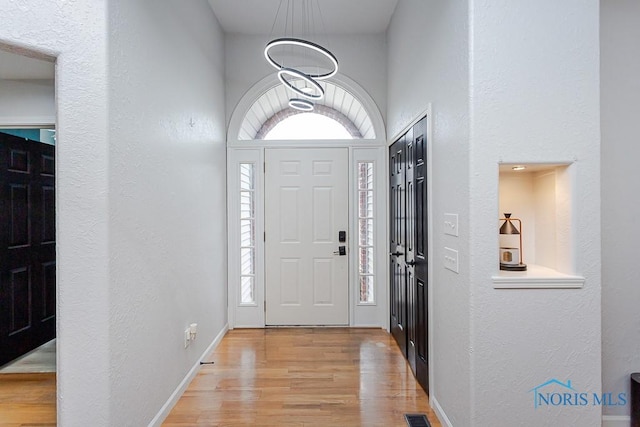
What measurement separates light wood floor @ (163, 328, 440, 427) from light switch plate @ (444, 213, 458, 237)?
1.26 m

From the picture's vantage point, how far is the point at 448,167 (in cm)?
227

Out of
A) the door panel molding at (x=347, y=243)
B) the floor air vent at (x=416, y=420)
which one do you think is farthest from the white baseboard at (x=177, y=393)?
the floor air vent at (x=416, y=420)

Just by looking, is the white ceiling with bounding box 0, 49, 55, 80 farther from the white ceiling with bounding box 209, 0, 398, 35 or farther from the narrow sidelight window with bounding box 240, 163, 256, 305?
the narrow sidelight window with bounding box 240, 163, 256, 305

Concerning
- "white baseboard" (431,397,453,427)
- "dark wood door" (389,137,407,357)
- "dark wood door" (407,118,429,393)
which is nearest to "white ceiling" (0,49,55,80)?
"dark wood door" (407,118,429,393)

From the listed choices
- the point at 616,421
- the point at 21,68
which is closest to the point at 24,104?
the point at 21,68

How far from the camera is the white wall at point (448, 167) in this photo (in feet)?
6.61

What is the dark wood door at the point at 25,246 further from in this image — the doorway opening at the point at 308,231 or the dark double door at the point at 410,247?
the dark double door at the point at 410,247

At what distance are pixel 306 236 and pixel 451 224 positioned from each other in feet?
7.72

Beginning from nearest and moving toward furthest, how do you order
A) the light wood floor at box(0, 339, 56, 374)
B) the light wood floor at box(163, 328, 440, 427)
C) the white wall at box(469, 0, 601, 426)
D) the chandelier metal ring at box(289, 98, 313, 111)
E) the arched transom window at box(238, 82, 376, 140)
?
the white wall at box(469, 0, 601, 426)
the light wood floor at box(163, 328, 440, 427)
the light wood floor at box(0, 339, 56, 374)
the chandelier metal ring at box(289, 98, 313, 111)
the arched transom window at box(238, 82, 376, 140)

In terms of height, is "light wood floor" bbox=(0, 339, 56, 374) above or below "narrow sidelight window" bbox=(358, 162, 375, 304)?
below

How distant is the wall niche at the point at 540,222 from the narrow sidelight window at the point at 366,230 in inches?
83.7

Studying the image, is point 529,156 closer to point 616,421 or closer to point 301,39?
point 616,421

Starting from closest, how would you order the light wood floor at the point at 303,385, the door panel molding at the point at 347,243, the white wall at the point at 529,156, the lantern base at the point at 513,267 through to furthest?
the white wall at the point at 529,156, the lantern base at the point at 513,267, the light wood floor at the point at 303,385, the door panel molding at the point at 347,243

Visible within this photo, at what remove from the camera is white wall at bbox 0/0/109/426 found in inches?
71.0
